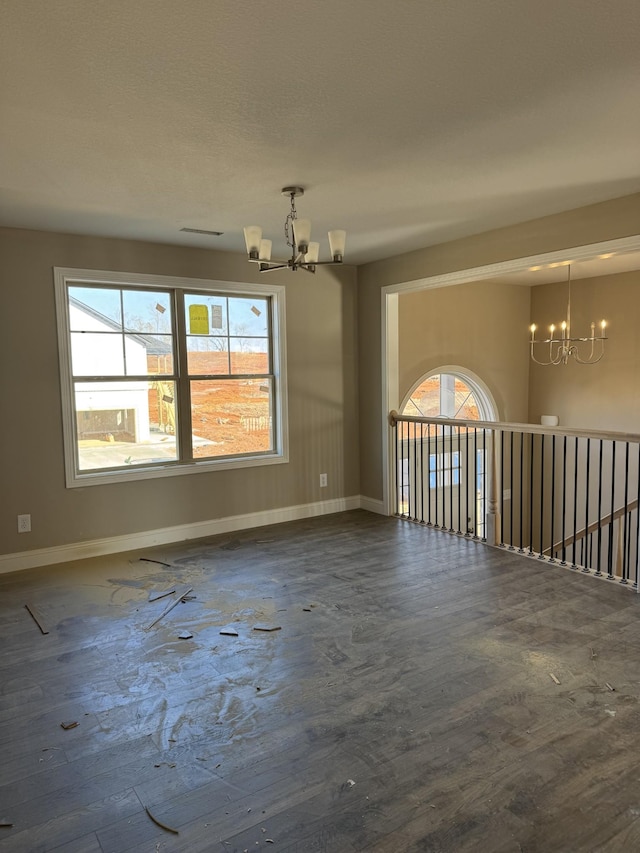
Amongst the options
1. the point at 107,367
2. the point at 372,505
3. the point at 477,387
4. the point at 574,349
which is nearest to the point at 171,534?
the point at 107,367

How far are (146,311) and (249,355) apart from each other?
1012 millimetres

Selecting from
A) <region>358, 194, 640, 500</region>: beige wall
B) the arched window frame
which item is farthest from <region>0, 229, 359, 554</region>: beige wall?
the arched window frame

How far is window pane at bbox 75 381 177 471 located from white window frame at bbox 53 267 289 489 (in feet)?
0.32

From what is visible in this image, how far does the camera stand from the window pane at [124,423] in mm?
4570

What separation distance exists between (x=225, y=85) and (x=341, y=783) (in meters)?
2.58

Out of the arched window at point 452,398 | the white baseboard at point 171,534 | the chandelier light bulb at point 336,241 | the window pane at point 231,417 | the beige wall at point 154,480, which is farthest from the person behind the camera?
the arched window at point 452,398

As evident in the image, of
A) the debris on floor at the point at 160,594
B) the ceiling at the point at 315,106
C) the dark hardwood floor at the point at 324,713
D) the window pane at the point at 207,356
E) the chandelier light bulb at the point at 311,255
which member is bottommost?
the dark hardwood floor at the point at 324,713

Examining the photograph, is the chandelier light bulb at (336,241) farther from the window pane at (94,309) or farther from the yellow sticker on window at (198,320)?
the window pane at (94,309)

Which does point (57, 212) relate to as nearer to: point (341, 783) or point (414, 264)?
point (414, 264)

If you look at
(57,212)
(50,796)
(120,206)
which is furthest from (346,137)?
(50,796)

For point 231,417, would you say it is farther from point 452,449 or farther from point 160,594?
point 452,449

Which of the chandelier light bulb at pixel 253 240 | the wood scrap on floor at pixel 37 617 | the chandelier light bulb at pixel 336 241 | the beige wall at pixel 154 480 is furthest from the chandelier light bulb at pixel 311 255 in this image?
the wood scrap on floor at pixel 37 617

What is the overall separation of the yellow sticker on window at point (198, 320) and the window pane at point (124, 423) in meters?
0.52

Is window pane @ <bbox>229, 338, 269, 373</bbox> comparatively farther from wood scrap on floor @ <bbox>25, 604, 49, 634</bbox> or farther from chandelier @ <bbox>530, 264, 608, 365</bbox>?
chandelier @ <bbox>530, 264, 608, 365</bbox>
